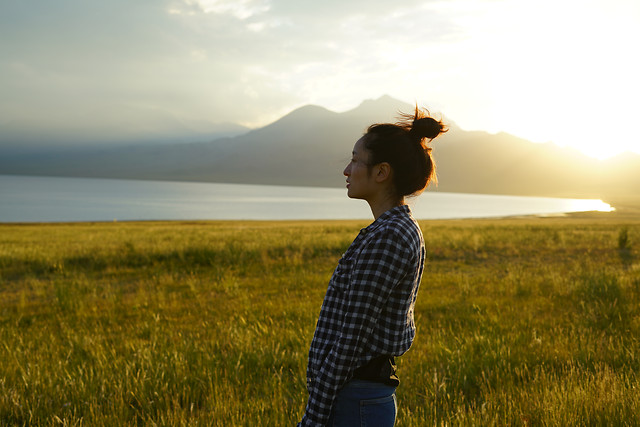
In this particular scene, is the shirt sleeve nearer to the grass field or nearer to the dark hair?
the dark hair

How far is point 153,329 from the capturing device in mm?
6078

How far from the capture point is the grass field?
3361mm

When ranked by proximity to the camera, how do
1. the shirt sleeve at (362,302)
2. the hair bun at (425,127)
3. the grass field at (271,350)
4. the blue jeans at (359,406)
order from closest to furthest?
the shirt sleeve at (362,302) < the blue jeans at (359,406) < the hair bun at (425,127) < the grass field at (271,350)

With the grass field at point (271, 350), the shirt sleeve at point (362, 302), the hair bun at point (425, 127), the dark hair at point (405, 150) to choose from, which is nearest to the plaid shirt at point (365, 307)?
the shirt sleeve at point (362, 302)

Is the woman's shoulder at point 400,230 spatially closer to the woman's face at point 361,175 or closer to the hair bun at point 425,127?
the woman's face at point 361,175

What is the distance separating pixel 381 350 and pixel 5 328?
7.07m

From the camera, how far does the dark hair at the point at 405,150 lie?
1855 millimetres

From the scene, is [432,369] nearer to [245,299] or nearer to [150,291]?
[245,299]

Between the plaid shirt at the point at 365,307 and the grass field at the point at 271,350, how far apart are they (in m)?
1.38

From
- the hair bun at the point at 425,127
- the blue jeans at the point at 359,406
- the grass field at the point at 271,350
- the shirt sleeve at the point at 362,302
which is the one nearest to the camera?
the shirt sleeve at the point at 362,302

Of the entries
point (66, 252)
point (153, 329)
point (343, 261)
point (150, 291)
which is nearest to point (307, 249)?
point (150, 291)

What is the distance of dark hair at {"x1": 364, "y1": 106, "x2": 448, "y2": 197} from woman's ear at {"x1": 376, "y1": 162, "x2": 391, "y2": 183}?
17mm

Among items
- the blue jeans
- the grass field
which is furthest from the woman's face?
the grass field

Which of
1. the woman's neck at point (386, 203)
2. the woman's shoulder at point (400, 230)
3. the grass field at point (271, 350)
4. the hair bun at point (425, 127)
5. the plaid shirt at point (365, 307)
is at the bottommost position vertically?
the grass field at point (271, 350)
